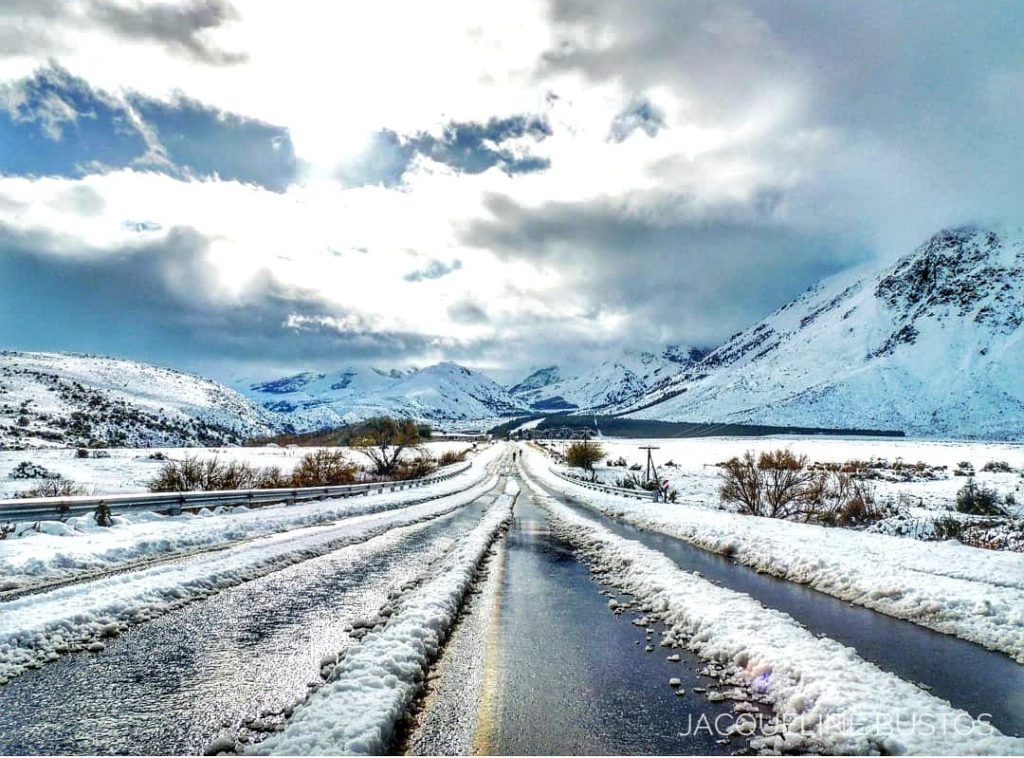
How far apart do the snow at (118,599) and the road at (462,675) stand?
0.26 metres

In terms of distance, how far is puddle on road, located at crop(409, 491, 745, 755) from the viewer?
4.33 m

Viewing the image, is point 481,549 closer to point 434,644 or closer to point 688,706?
point 434,644

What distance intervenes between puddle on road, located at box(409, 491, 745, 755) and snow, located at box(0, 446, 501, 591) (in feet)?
25.9

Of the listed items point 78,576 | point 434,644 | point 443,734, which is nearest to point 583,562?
point 434,644

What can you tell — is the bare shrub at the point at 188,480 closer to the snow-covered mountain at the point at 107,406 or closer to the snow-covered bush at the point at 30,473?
the snow-covered bush at the point at 30,473

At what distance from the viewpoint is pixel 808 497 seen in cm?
2486

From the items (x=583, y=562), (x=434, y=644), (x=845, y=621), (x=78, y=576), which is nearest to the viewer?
(x=434, y=644)

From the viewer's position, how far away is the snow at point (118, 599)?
6148 millimetres

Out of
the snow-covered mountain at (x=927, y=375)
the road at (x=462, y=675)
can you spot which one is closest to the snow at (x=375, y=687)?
the road at (x=462, y=675)

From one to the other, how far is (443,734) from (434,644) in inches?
85.2

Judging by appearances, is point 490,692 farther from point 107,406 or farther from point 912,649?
point 107,406

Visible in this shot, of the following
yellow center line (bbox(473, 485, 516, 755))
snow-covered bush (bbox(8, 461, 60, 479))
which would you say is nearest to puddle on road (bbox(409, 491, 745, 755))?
yellow center line (bbox(473, 485, 516, 755))

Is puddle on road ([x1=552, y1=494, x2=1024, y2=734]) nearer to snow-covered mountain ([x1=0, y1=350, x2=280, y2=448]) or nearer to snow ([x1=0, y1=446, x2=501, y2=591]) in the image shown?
snow ([x1=0, y1=446, x2=501, y2=591])

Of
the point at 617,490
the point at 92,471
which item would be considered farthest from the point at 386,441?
the point at 617,490
